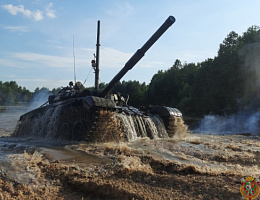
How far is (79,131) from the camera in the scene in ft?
31.9

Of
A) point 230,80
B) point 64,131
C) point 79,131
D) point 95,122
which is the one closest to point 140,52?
point 95,122

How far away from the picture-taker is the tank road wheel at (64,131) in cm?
1016

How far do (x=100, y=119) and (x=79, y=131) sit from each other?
832mm

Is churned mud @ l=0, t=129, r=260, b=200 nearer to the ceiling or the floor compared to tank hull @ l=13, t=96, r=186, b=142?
nearer to the floor

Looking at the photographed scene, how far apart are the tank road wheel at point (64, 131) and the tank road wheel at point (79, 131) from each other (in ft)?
0.96

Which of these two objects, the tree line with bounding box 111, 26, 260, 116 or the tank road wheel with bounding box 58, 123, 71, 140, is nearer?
the tank road wheel with bounding box 58, 123, 71, 140

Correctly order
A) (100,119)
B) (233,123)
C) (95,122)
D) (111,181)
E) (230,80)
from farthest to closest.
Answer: (230,80), (233,123), (100,119), (95,122), (111,181)

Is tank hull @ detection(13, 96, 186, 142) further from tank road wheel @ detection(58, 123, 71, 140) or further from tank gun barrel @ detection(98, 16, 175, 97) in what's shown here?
tank gun barrel @ detection(98, 16, 175, 97)

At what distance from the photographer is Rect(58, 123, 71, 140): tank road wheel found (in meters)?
10.2

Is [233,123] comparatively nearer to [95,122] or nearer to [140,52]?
[140,52]

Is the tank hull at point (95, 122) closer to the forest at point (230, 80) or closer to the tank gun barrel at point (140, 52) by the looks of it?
the tank gun barrel at point (140, 52)

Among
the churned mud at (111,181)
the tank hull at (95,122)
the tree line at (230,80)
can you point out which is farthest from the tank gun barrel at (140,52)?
the tree line at (230,80)

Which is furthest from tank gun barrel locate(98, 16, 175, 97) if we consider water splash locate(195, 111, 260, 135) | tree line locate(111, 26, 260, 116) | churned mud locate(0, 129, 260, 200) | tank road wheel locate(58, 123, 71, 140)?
tree line locate(111, 26, 260, 116)

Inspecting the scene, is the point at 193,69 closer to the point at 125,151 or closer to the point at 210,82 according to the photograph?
the point at 210,82
